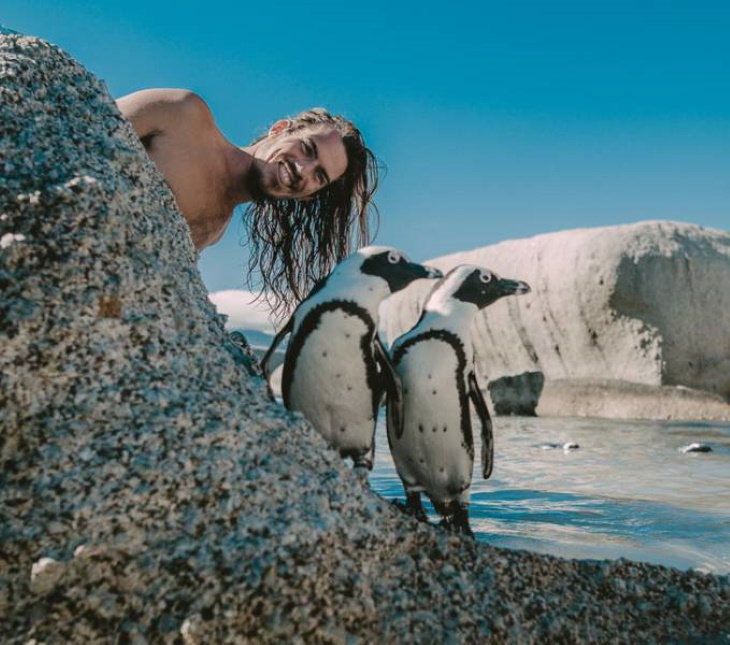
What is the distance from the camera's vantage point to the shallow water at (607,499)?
259 centimetres

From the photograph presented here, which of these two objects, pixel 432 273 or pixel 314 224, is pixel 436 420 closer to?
pixel 432 273

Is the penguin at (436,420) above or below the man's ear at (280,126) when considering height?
below

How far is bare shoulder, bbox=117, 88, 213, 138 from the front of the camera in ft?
9.78

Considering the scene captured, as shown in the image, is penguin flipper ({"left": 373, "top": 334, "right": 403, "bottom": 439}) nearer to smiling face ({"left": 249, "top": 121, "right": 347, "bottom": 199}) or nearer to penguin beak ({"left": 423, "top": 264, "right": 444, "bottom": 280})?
penguin beak ({"left": 423, "top": 264, "right": 444, "bottom": 280})

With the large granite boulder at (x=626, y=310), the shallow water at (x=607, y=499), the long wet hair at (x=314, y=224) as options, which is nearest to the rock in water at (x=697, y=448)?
the shallow water at (x=607, y=499)

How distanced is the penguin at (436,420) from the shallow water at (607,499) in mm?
309

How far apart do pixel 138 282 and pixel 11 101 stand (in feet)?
1.94

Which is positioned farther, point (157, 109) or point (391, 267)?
point (157, 109)

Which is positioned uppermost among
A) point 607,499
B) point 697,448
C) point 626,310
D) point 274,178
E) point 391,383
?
point 274,178

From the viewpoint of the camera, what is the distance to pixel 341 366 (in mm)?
2221

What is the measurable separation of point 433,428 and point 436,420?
Result: 0.03m

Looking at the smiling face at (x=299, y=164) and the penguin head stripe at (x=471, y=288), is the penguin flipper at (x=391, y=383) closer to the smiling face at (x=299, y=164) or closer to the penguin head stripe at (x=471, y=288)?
the penguin head stripe at (x=471, y=288)

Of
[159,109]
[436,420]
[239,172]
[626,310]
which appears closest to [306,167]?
[239,172]

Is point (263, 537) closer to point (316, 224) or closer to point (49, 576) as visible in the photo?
point (49, 576)
